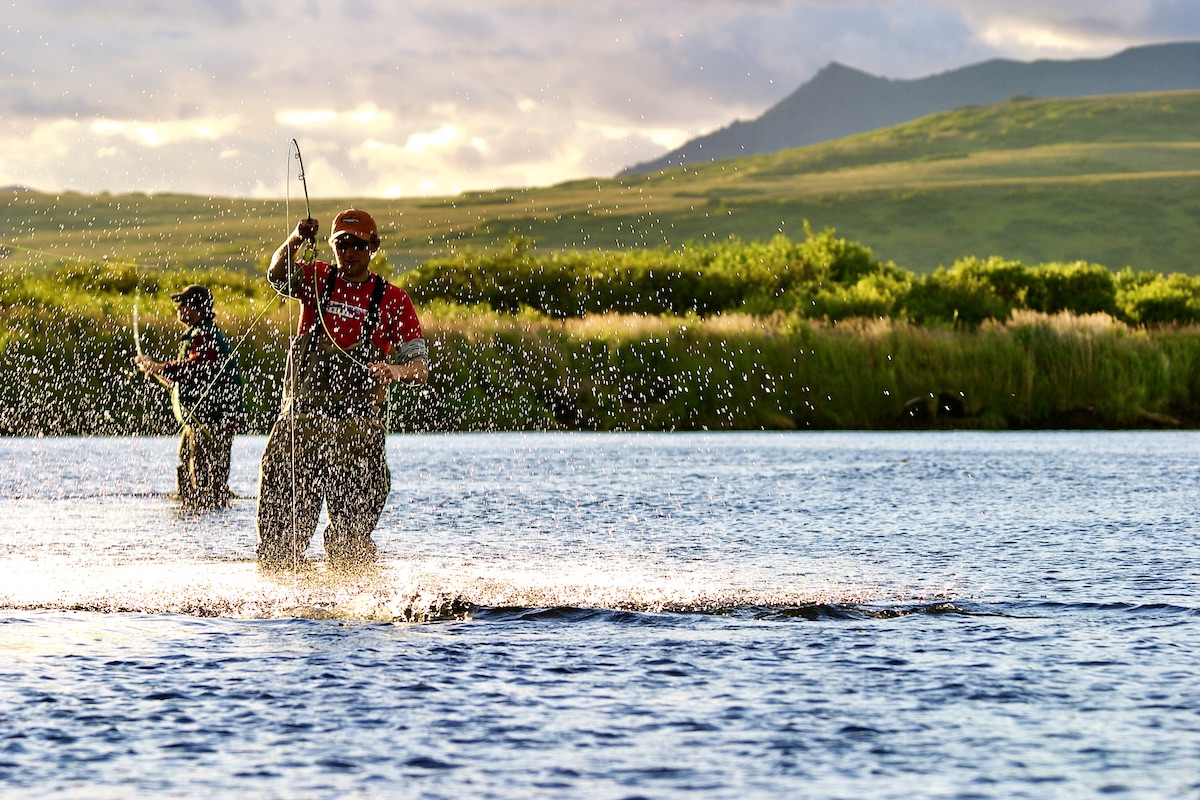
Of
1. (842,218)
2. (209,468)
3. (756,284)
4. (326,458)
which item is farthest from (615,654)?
(842,218)

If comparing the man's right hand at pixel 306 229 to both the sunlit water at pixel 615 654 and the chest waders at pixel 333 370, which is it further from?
the sunlit water at pixel 615 654

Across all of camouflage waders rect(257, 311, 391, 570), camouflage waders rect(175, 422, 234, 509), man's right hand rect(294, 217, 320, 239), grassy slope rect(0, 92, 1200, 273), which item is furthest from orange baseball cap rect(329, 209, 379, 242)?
grassy slope rect(0, 92, 1200, 273)

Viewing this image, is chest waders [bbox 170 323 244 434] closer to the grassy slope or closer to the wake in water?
the wake in water

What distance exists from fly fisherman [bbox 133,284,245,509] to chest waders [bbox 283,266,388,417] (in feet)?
18.4

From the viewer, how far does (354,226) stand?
9.38 metres

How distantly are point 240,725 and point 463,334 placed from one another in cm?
2364

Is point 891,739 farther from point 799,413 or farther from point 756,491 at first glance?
point 799,413

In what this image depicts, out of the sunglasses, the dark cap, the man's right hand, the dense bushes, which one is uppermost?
the dense bushes

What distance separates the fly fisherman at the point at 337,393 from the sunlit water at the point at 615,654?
329mm

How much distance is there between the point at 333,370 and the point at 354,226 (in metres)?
0.78

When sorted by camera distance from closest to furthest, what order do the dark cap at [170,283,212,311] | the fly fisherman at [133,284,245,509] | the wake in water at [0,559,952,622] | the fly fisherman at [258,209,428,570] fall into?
the wake in water at [0,559,952,622]
the fly fisherman at [258,209,428,570]
the fly fisherman at [133,284,245,509]
the dark cap at [170,283,212,311]

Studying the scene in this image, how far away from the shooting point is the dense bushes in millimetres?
46406

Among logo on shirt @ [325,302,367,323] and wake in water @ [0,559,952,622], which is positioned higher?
logo on shirt @ [325,302,367,323]

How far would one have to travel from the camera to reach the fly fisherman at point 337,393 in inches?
368
